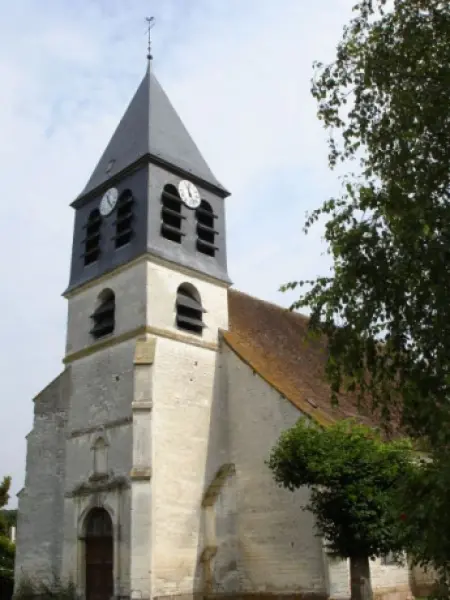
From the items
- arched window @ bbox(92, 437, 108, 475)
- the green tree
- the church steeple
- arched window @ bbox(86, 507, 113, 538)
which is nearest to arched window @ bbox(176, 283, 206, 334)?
the church steeple

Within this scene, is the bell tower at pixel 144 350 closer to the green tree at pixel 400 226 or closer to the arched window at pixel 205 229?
the arched window at pixel 205 229

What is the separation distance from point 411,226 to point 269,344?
13.9 m

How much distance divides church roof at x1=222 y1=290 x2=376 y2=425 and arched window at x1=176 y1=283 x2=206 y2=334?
91 centimetres

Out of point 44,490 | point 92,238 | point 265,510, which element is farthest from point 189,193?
point 44,490

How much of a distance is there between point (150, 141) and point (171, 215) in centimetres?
255

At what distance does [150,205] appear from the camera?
18953mm

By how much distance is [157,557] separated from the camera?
15.5 metres

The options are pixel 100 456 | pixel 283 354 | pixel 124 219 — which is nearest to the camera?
pixel 100 456

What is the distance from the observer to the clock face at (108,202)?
66.4 feet

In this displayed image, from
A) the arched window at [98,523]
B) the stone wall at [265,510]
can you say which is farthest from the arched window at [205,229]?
the arched window at [98,523]

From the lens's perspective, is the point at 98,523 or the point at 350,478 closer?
the point at 350,478

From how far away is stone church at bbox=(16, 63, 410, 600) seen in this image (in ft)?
52.3

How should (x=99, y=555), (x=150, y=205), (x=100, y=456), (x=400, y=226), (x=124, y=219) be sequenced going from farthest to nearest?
(x=124, y=219) → (x=150, y=205) → (x=100, y=456) → (x=99, y=555) → (x=400, y=226)

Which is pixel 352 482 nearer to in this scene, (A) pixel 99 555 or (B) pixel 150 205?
(A) pixel 99 555
